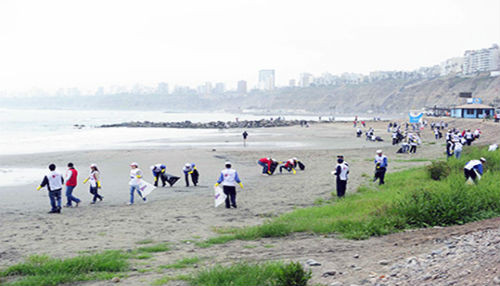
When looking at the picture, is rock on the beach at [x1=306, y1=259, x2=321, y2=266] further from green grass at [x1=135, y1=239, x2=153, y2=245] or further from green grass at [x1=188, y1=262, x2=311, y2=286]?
green grass at [x1=135, y1=239, x2=153, y2=245]

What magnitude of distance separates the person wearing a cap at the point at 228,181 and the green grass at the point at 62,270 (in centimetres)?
583

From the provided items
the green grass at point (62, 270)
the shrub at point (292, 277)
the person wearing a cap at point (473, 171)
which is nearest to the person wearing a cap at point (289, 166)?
the person wearing a cap at point (473, 171)

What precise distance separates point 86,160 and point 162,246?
894 inches

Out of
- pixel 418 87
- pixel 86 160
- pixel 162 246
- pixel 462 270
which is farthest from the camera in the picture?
pixel 418 87

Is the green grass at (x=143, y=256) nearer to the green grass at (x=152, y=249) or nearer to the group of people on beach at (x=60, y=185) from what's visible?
the green grass at (x=152, y=249)

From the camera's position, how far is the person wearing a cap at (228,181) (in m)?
14.1

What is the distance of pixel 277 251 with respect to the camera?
9148 mm

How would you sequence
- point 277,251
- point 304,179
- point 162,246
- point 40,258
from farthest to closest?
1. point 304,179
2. point 162,246
3. point 277,251
4. point 40,258

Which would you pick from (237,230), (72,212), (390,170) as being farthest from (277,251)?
(390,170)

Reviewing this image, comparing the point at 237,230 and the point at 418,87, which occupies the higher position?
the point at 418,87

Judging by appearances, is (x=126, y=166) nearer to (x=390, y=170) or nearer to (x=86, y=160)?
(x=86, y=160)

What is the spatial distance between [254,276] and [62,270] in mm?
3452

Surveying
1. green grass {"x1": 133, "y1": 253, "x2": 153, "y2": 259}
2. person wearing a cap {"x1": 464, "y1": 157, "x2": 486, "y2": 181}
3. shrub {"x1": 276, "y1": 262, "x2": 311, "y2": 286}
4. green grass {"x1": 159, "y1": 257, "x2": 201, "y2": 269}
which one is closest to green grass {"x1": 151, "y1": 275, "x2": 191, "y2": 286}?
green grass {"x1": 159, "y1": 257, "x2": 201, "y2": 269}

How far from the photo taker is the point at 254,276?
7023mm
